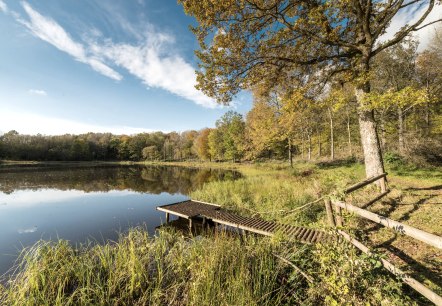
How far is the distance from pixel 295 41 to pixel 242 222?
9041 mm

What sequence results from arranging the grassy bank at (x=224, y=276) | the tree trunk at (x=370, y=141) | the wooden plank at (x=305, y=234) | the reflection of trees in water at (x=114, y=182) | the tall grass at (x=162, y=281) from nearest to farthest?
1. the grassy bank at (x=224, y=276)
2. the tall grass at (x=162, y=281)
3. the wooden plank at (x=305, y=234)
4. the tree trunk at (x=370, y=141)
5. the reflection of trees in water at (x=114, y=182)

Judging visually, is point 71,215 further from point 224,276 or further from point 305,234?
point 305,234

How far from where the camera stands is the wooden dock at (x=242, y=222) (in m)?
6.54

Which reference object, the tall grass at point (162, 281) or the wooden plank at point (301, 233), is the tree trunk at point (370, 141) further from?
the tall grass at point (162, 281)

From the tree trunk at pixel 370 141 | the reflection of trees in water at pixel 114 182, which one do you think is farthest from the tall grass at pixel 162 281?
the reflection of trees in water at pixel 114 182

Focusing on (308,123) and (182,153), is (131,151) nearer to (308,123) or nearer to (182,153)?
(182,153)

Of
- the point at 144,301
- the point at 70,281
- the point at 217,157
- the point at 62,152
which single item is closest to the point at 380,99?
the point at 144,301

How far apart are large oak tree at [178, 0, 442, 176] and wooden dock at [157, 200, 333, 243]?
17.7 ft

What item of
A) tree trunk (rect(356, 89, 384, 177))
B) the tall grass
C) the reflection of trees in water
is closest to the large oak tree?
tree trunk (rect(356, 89, 384, 177))

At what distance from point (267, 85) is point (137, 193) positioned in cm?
1557

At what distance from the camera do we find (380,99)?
8164 millimetres

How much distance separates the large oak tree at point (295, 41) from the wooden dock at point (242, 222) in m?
5.39

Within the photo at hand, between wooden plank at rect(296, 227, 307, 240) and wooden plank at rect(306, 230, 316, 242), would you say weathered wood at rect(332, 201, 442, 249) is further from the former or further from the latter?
wooden plank at rect(296, 227, 307, 240)

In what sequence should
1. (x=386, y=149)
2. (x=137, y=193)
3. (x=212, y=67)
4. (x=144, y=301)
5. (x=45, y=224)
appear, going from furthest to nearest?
(x=137, y=193)
(x=386, y=149)
(x=45, y=224)
(x=212, y=67)
(x=144, y=301)
